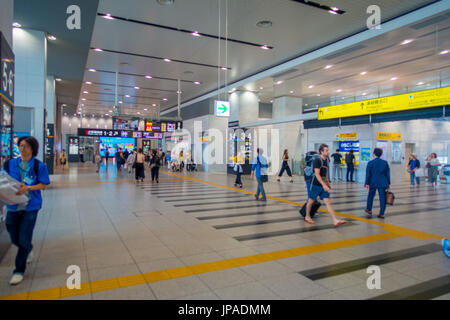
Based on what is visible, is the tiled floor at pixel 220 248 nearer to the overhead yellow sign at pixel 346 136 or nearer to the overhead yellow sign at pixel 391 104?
the overhead yellow sign at pixel 391 104

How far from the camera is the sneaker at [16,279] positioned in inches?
121

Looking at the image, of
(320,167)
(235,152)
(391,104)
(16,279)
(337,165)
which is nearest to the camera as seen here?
(16,279)

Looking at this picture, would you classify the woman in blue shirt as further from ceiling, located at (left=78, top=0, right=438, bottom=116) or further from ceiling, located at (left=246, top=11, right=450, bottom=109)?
ceiling, located at (left=246, top=11, right=450, bottom=109)

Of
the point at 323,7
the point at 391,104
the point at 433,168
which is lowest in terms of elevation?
the point at 433,168

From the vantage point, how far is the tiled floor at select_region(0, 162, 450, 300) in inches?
121

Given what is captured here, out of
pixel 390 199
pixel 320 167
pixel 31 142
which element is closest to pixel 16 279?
pixel 31 142

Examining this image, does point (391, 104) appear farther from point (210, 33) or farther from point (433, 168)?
point (210, 33)

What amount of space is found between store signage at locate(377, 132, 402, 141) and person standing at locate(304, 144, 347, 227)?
10.8 metres

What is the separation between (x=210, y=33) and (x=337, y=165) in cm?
968

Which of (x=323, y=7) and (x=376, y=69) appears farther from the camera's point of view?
(x=376, y=69)

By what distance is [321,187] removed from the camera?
5.84 metres

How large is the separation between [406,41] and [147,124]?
13.8 m

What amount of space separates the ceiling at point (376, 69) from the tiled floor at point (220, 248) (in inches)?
224

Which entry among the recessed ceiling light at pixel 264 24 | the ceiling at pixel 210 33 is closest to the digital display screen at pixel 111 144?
the ceiling at pixel 210 33
